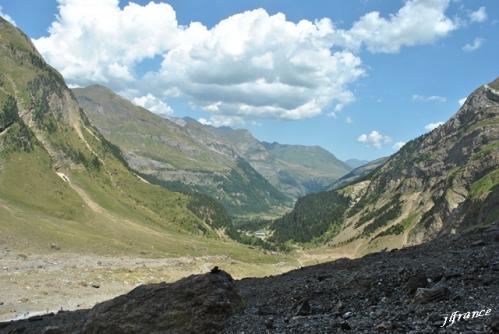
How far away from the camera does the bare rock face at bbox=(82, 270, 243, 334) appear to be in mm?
22719

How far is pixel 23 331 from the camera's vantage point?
37625 millimetres

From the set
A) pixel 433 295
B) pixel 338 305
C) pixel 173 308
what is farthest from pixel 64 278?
pixel 433 295

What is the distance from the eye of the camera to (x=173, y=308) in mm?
23438

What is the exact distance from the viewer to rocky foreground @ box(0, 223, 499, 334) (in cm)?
1741

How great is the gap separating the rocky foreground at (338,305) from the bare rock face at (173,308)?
0.05 meters

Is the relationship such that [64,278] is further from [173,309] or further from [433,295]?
[433,295]

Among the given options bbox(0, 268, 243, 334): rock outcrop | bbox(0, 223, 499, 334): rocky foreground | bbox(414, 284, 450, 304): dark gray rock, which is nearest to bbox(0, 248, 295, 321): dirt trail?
bbox(0, 268, 243, 334): rock outcrop

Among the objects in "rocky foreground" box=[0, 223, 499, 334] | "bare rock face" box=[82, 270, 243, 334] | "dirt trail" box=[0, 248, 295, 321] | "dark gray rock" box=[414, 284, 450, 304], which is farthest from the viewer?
"dirt trail" box=[0, 248, 295, 321]

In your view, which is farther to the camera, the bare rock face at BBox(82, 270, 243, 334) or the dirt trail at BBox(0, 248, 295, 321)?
the dirt trail at BBox(0, 248, 295, 321)

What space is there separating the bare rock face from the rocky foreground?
5 cm

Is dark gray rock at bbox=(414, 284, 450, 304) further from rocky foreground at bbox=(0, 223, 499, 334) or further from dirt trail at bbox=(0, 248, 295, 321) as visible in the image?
dirt trail at bbox=(0, 248, 295, 321)

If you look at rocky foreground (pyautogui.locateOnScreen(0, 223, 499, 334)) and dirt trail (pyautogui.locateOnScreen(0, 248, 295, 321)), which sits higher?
rocky foreground (pyautogui.locateOnScreen(0, 223, 499, 334))

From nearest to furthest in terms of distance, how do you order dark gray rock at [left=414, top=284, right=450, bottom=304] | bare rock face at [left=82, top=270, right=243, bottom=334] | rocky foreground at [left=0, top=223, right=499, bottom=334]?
rocky foreground at [left=0, top=223, right=499, bottom=334], dark gray rock at [left=414, top=284, right=450, bottom=304], bare rock face at [left=82, top=270, right=243, bottom=334]

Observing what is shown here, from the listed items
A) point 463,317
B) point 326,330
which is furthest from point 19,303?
point 463,317
